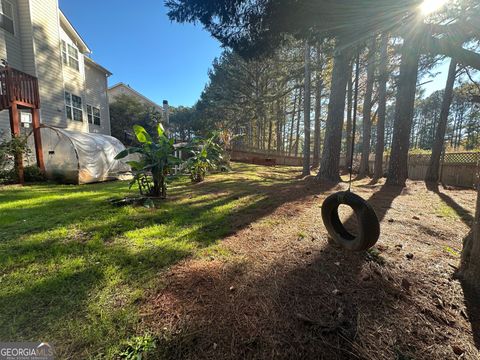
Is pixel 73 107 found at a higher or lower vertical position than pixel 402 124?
higher

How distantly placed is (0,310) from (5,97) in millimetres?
8193

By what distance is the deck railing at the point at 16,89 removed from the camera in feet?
21.9

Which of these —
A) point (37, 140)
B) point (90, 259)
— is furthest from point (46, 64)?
point (90, 259)

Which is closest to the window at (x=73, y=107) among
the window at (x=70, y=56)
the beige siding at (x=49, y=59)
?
the beige siding at (x=49, y=59)

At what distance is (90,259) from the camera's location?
2.32 meters

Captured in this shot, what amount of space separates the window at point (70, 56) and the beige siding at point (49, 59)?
35.7 inches

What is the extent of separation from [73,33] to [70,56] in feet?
4.35

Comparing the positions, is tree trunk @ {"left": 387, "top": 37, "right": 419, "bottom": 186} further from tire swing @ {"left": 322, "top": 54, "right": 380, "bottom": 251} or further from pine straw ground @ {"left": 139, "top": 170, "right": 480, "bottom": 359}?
tire swing @ {"left": 322, "top": 54, "right": 380, "bottom": 251}

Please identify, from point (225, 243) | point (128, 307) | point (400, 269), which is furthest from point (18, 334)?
point (400, 269)

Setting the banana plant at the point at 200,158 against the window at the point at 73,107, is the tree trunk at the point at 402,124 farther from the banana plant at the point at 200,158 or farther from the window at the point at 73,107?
the window at the point at 73,107

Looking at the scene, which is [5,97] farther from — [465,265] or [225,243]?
[465,265]

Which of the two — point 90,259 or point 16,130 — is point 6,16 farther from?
point 90,259

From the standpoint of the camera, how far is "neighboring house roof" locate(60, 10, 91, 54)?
11.9m

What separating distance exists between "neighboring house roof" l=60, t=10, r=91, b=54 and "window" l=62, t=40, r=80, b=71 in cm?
51
